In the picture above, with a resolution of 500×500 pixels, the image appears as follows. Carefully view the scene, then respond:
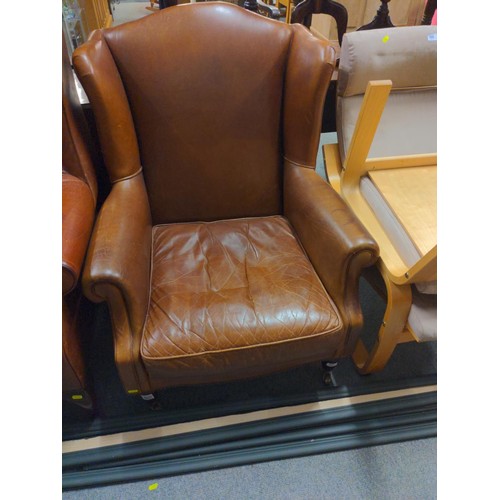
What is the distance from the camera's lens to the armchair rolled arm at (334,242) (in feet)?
3.13

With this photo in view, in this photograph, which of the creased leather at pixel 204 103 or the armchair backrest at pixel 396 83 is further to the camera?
the armchair backrest at pixel 396 83

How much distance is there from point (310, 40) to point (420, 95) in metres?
0.70

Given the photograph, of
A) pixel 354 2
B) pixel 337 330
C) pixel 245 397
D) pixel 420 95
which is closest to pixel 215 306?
pixel 337 330

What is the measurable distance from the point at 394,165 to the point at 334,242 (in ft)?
1.70

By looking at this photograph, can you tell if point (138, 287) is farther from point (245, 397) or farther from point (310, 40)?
point (310, 40)

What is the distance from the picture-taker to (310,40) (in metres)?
1.08

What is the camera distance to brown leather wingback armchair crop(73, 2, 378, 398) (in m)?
0.93

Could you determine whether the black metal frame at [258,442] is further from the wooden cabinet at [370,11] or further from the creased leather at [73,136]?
the wooden cabinet at [370,11]

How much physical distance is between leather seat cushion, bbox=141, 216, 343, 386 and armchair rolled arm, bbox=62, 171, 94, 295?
233 mm

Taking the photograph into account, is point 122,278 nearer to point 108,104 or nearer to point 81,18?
point 108,104

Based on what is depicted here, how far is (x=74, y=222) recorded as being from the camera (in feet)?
3.05

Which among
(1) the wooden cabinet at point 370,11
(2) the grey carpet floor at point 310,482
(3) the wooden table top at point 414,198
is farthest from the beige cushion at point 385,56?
(1) the wooden cabinet at point 370,11

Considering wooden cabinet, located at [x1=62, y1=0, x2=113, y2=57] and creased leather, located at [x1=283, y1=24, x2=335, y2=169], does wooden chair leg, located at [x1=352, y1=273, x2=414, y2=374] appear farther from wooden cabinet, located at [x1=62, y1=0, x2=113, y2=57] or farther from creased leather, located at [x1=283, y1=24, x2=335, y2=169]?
wooden cabinet, located at [x1=62, y1=0, x2=113, y2=57]
